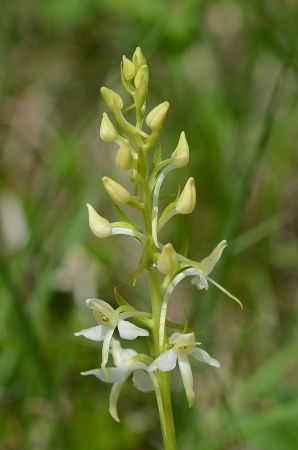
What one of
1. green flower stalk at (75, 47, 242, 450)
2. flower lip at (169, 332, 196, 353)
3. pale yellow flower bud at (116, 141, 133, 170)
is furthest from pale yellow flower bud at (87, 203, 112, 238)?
flower lip at (169, 332, 196, 353)

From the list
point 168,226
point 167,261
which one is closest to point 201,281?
point 167,261

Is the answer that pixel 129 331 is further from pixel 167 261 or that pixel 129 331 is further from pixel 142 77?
pixel 142 77

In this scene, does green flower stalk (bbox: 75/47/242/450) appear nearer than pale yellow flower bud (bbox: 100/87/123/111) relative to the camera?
Yes

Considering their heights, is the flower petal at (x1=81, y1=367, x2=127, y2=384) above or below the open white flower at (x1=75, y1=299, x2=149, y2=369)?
below

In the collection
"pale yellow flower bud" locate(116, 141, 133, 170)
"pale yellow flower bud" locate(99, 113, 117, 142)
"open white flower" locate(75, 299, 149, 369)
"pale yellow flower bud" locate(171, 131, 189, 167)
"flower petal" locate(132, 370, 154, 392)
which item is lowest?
"flower petal" locate(132, 370, 154, 392)

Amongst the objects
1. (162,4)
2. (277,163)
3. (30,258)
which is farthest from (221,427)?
(162,4)

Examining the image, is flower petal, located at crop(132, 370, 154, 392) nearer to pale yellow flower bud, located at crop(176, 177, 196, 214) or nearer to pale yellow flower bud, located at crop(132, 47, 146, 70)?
pale yellow flower bud, located at crop(176, 177, 196, 214)

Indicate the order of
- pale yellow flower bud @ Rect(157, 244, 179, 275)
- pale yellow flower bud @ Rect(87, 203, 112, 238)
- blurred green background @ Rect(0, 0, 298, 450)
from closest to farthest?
pale yellow flower bud @ Rect(157, 244, 179, 275)
pale yellow flower bud @ Rect(87, 203, 112, 238)
blurred green background @ Rect(0, 0, 298, 450)

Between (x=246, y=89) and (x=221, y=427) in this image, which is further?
(x=246, y=89)

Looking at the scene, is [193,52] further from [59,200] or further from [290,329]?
[290,329]
